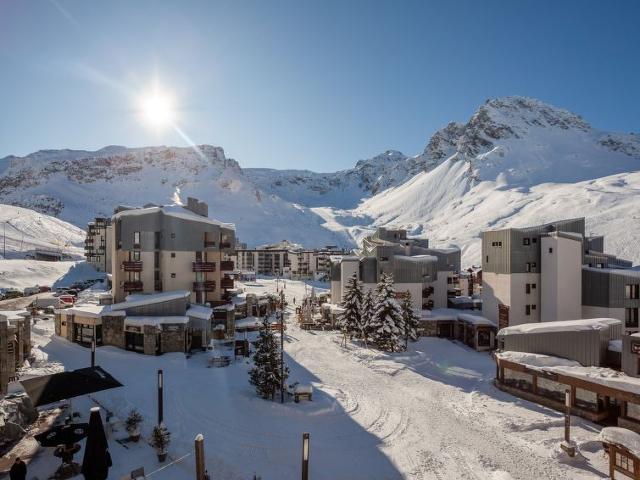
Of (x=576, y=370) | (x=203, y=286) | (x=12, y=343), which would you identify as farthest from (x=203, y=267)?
(x=576, y=370)

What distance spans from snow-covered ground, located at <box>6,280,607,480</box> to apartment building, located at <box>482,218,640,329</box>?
40.0 ft

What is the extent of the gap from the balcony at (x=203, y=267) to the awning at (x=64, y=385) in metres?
22.6

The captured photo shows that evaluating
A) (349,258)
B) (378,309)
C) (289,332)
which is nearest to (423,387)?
(378,309)

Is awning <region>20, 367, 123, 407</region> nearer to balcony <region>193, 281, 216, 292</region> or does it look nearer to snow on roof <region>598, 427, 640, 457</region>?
snow on roof <region>598, 427, 640, 457</region>

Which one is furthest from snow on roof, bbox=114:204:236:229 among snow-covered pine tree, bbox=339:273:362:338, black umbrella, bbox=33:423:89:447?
black umbrella, bbox=33:423:89:447

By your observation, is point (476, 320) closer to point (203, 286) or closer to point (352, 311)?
point (352, 311)

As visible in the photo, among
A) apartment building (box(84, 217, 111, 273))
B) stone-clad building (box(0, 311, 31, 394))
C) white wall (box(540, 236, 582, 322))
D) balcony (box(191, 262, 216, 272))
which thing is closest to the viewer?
stone-clad building (box(0, 311, 31, 394))

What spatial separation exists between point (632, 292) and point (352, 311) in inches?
1078

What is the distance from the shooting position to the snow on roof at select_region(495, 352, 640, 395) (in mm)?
20094

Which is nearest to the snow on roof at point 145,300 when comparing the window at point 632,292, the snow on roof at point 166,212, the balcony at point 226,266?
the snow on roof at point 166,212

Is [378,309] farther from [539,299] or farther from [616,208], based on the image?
[616,208]

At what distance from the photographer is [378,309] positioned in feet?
123

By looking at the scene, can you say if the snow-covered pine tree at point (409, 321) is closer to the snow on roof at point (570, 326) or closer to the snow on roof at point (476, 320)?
the snow on roof at point (476, 320)

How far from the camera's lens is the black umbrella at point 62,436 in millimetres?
12594
